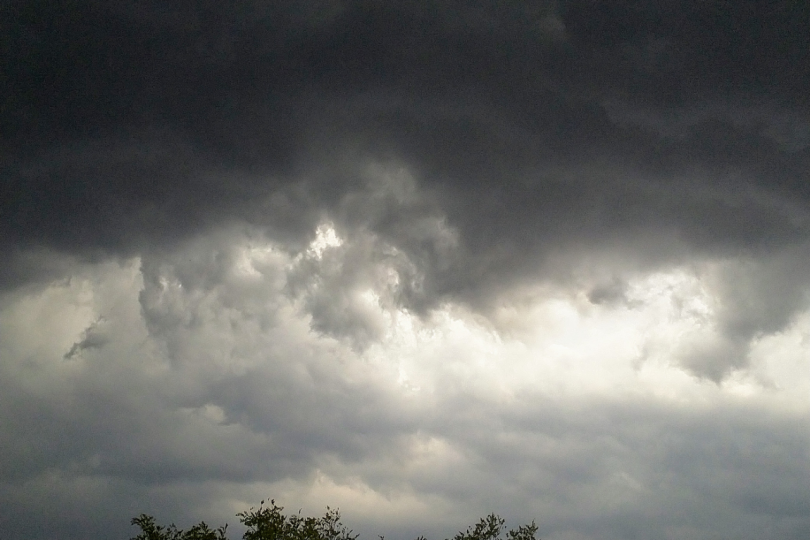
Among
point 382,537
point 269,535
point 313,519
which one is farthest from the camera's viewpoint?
point 382,537

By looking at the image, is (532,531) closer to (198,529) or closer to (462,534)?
(462,534)

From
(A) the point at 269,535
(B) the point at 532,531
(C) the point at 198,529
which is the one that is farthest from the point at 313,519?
(B) the point at 532,531

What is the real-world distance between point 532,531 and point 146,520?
1508 inches

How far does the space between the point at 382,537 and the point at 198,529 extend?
64.4 feet

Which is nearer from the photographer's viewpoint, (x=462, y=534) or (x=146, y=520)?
(x=146, y=520)

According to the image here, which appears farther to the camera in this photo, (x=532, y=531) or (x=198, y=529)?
(x=532, y=531)

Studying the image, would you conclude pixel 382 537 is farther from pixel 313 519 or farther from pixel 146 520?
pixel 146 520

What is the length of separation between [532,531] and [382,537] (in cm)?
1589

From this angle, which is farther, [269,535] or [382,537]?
[382,537]

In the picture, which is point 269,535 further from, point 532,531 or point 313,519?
point 532,531

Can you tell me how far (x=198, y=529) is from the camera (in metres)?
65.8

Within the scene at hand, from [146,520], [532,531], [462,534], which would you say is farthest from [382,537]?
[146,520]

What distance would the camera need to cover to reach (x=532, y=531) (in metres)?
71.8

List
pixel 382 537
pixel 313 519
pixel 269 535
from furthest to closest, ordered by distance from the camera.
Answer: pixel 382 537 < pixel 313 519 < pixel 269 535
